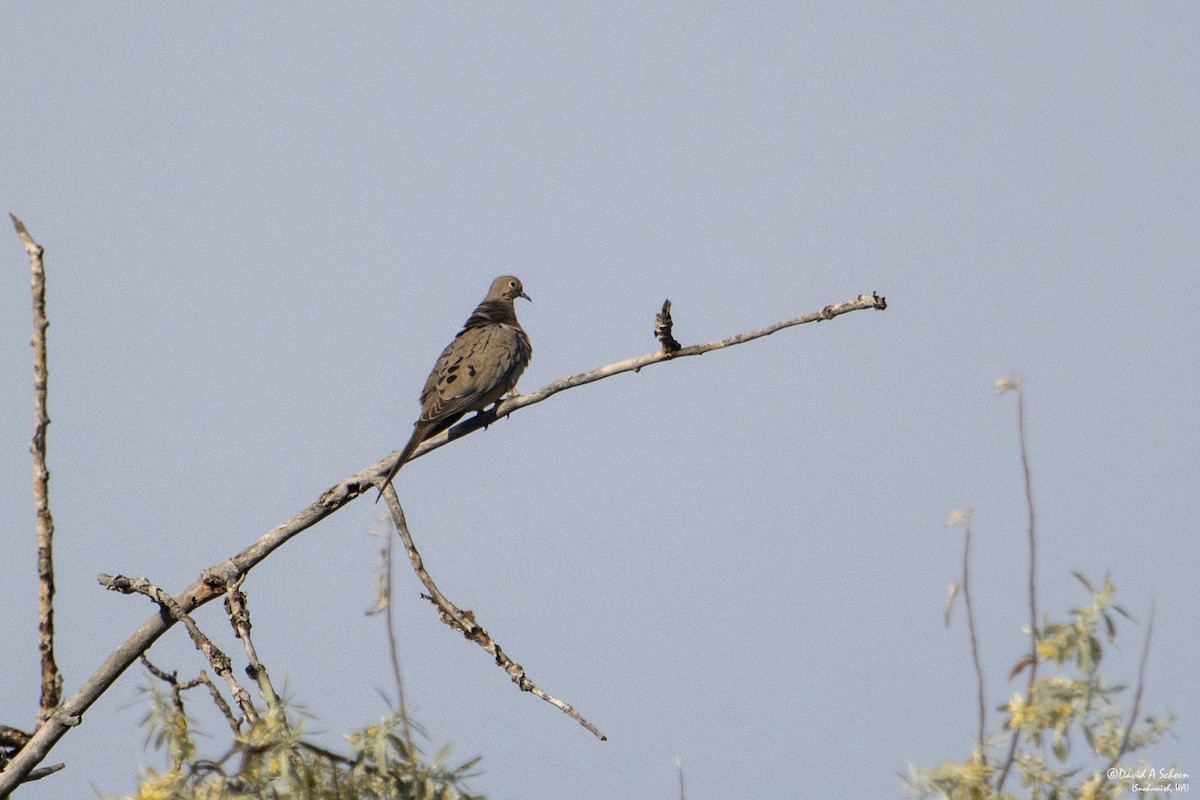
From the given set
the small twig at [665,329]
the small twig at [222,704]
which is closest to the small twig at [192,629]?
the small twig at [222,704]

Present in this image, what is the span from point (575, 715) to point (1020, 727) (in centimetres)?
127

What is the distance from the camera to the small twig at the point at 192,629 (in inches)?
185

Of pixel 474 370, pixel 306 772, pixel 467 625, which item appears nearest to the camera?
pixel 306 772

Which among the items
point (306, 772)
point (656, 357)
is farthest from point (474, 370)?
point (306, 772)

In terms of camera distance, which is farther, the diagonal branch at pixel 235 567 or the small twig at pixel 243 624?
the diagonal branch at pixel 235 567

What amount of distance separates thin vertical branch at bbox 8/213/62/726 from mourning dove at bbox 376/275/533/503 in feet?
10.5

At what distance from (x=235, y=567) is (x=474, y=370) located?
13.8ft

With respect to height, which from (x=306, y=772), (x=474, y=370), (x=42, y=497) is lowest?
(x=306, y=772)

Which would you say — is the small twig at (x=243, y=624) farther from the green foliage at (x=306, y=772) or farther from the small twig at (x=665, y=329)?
the small twig at (x=665, y=329)

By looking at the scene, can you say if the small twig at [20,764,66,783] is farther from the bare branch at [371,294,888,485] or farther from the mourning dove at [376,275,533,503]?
the mourning dove at [376,275,533,503]

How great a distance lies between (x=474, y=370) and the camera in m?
10.1

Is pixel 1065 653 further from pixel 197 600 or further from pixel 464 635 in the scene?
pixel 197 600

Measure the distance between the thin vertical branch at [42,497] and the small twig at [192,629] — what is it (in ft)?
1.56

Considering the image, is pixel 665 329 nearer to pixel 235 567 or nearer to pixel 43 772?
pixel 235 567
